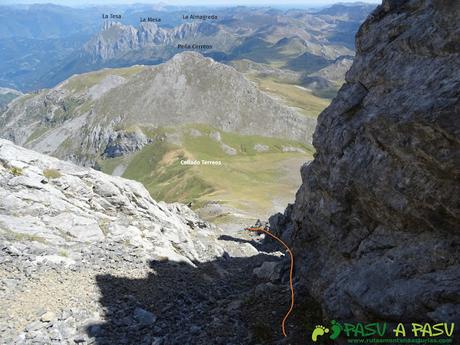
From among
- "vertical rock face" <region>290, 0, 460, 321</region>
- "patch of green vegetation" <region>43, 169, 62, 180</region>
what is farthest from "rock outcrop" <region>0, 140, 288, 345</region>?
"vertical rock face" <region>290, 0, 460, 321</region>

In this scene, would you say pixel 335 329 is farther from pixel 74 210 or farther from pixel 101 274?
pixel 74 210

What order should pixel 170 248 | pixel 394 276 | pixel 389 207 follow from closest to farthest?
pixel 394 276 → pixel 389 207 → pixel 170 248

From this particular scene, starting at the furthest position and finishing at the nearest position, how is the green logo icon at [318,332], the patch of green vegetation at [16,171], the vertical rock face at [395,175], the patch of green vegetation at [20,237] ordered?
the patch of green vegetation at [16,171] < the patch of green vegetation at [20,237] < the green logo icon at [318,332] < the vertical rock face at [395,175]

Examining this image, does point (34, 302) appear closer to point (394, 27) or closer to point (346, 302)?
point (346, 302)

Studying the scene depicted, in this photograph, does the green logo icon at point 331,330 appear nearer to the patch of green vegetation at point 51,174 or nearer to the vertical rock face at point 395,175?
the vertical rock face at point 395,175

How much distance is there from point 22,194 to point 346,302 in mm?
26430

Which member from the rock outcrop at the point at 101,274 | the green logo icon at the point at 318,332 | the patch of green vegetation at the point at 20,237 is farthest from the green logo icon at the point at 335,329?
the patch of green vegetation at the point at 20,237

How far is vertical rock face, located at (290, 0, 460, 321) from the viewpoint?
1603cm

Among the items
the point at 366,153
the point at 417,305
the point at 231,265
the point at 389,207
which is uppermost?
the point at 366,153

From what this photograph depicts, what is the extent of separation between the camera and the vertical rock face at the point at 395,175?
16.0 m

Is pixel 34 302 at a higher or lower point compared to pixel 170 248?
higher

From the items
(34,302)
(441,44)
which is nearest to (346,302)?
(441,44)

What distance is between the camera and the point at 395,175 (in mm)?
18766

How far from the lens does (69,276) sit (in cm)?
2581
